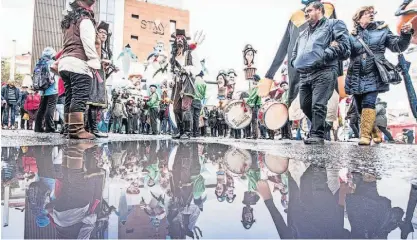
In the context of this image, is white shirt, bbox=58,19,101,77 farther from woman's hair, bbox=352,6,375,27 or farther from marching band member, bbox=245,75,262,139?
marching band member, bbox=245,75,262,139

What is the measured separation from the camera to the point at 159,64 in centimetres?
1761

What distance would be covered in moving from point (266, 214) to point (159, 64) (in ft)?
56.9

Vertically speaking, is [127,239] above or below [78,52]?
A: below

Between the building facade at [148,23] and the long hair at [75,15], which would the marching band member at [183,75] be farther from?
the building facade at [148,23]

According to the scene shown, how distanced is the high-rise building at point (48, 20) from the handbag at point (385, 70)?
33.5 m

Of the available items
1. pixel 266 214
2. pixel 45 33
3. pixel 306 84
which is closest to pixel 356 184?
pixel 266 214

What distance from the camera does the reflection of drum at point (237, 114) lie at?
716cm

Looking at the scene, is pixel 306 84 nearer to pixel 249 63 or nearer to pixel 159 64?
pixel 249 63

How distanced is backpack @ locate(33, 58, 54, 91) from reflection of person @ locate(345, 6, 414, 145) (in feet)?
15.1

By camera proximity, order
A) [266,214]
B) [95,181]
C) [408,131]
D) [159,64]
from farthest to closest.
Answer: [159,64] → [408,131] → [95,181] → [266,214]

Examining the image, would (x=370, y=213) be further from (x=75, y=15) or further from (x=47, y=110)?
(x=47, y=110)

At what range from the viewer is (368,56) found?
3793 millimetres

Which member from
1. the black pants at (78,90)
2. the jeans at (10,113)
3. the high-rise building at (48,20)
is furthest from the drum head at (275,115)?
the high-rise building at (48,20)

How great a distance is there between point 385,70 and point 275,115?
2848 millimetres
